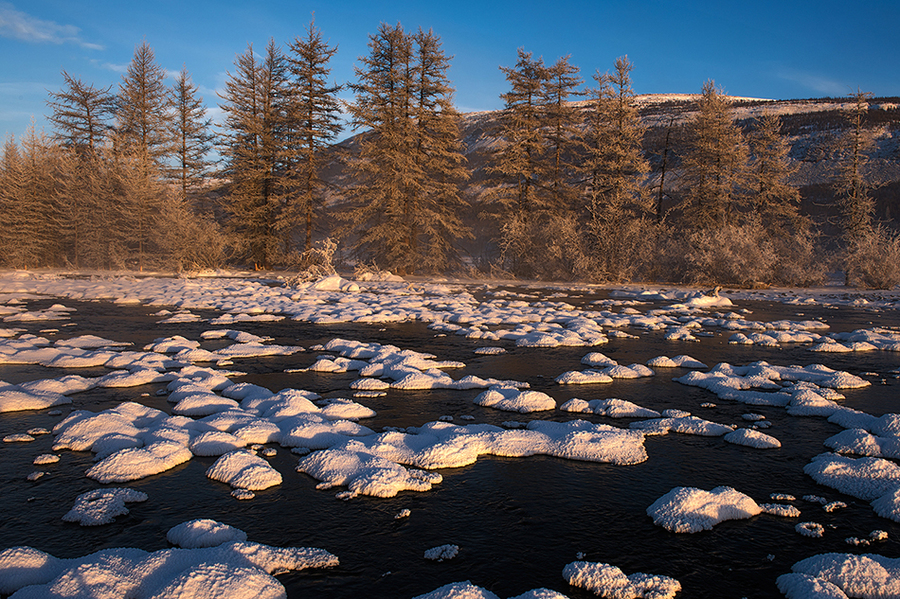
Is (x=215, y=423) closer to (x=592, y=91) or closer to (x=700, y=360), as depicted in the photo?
(x=700, y=360)

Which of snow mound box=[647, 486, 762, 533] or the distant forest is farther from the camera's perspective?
the distant forest

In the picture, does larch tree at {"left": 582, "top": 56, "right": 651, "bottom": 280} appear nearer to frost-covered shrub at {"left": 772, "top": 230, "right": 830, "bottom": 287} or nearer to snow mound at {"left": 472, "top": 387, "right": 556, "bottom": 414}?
frost-covered shrub at {"left": 772, "top": 230, "right": 830, "bottom": 287}

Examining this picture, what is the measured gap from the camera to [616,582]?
247 centimetres

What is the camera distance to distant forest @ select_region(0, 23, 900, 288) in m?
23.2

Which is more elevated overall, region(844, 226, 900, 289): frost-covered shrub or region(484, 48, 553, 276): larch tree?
region(484, 48, 553, 276): larch tree

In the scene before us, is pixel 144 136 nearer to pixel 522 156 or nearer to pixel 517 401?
pixel 522 156

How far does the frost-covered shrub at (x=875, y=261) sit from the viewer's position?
20.5 meters

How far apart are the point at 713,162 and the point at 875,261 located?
8.39 meters

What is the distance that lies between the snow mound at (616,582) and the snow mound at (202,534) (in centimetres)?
174

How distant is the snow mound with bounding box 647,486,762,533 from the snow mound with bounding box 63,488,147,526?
3.15 m

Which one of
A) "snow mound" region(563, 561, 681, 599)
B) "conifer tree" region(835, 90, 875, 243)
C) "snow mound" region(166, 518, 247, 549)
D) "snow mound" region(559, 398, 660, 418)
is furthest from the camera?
"conifer tree" region(835, 90, 875, 243)

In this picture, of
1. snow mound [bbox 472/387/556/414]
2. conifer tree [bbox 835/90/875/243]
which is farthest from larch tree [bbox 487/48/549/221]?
snow mound [bbox 472/387/556/414]

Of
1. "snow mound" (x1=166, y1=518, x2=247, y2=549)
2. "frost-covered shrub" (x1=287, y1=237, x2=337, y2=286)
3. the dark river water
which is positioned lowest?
the dark river water

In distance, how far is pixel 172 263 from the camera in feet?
78.8
